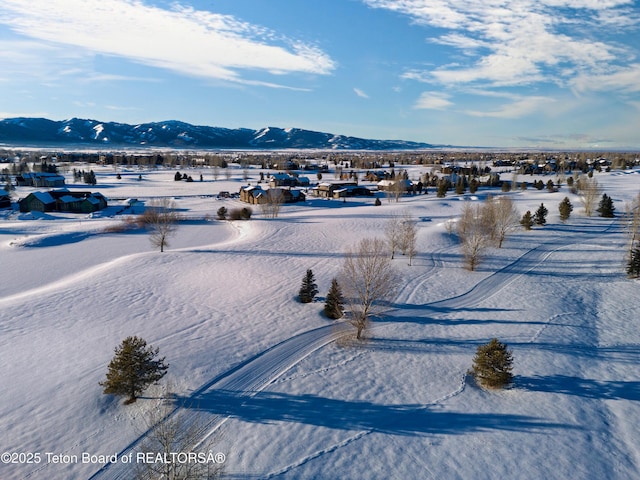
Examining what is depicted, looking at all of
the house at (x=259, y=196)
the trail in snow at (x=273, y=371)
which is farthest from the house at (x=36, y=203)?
the trail in snow at (x=273, y=371)

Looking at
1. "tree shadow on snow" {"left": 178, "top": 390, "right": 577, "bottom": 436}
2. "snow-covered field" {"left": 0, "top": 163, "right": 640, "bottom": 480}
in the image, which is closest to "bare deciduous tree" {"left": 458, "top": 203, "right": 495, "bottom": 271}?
"snow-covered field" {"left": 0, "top": 163, "right": 640, "bottom": 480}

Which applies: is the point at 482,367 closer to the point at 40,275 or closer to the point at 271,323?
the point at 271,323

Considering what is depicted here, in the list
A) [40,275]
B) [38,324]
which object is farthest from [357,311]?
[40,275]

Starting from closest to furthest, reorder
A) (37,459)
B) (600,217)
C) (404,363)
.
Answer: (37,459) < (404,363) < (600,217)

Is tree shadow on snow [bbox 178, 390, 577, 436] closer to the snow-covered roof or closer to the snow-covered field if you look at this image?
the snow-covered field

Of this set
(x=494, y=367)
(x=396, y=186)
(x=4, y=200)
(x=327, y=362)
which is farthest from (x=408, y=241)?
(x=4, y=200)

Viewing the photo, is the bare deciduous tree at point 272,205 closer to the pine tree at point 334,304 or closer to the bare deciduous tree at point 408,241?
the bare deciduous tree at point 408,241

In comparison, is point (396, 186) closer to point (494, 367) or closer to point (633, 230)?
point (633, 230)
